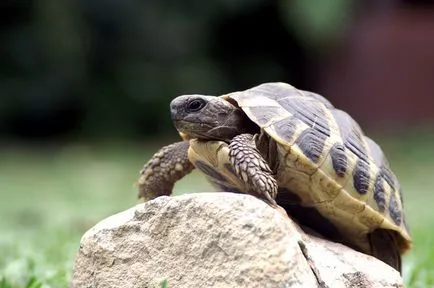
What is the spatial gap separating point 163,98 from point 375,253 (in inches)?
402

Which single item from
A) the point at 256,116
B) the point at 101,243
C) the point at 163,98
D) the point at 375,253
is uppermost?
the point at 163,98

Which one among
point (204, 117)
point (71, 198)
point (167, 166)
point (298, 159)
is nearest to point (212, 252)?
Result: point (298, 159)

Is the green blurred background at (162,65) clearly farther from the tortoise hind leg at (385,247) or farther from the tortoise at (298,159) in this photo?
the tortoise at (298,159)

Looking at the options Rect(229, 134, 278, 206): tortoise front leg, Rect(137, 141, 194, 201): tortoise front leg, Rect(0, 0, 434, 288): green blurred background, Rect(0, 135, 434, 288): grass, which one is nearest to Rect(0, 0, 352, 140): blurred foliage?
Rect(0, 0, 434, 288): green blurred background

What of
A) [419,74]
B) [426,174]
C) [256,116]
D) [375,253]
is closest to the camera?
[256,116]

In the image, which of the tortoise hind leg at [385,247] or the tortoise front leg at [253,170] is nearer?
the tortoise front leg at [253,170]

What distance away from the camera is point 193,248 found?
7.78ft

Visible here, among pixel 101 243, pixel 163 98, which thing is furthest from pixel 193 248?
pixel 163 98

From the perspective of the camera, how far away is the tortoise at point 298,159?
107 inches

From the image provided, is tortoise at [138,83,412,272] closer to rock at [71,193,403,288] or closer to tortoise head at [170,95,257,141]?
tortoise head at [170,95,257,141]

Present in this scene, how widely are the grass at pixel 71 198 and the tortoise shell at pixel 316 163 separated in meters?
0.62

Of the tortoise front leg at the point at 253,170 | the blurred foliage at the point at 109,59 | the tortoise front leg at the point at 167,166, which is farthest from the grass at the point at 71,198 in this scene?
the blurred foliage at the point at 109,59

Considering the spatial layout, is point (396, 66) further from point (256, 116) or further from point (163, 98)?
point (256, 116)

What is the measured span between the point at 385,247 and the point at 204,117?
0.76 metres
